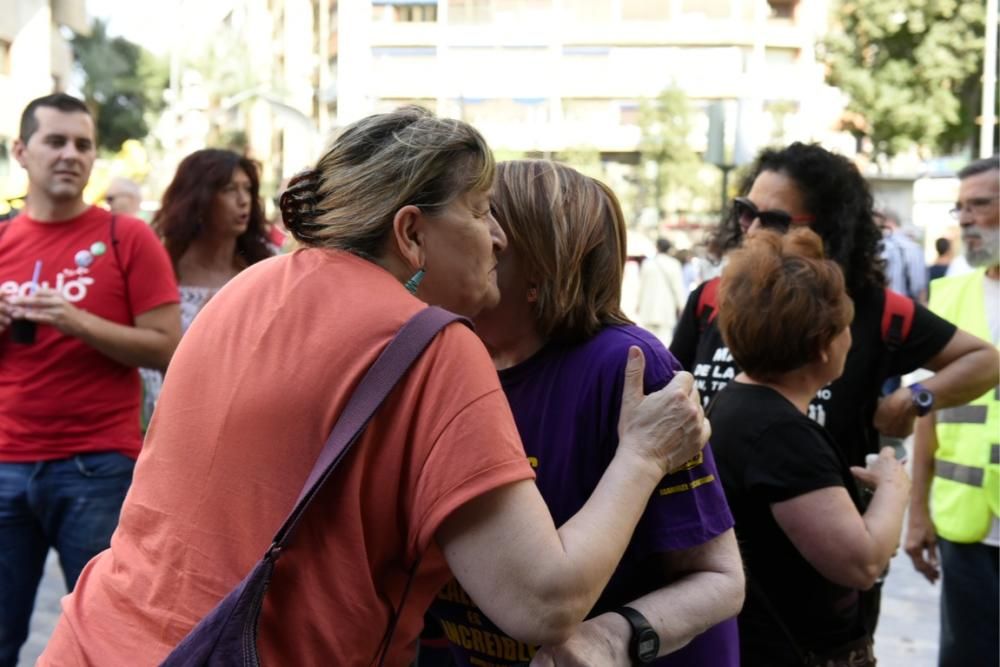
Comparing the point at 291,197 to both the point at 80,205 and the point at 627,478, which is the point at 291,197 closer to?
the point at 627,478

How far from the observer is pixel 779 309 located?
9.07ft

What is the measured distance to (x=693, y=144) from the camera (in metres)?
53.0

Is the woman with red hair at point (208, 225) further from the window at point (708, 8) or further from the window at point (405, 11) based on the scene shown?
the window at point (708, 8)

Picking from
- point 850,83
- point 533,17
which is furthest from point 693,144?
point 533,17

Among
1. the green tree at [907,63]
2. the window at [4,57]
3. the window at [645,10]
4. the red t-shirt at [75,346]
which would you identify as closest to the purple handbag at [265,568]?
the red t-shirt at [75,346]

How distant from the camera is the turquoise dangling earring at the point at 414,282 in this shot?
5.98ft

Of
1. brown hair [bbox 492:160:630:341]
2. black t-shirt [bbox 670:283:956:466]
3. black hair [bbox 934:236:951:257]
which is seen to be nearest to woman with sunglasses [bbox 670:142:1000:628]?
black t-shirt [bbox 670:283:956:466]

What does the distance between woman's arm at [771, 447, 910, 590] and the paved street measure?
324 cm

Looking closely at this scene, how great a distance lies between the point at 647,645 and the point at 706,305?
193 cm

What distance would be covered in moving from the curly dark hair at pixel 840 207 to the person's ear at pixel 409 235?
6.66ft

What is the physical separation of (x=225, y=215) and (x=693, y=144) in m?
49.6

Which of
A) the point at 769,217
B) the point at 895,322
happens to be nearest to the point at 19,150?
the point at 769,217

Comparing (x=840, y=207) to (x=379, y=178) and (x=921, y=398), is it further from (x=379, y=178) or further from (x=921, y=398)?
(x=379, y=178)

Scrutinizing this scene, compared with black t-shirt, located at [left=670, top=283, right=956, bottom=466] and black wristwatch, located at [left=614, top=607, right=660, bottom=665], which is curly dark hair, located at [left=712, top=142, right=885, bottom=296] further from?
black wristwatch, located at [left=614, top=607, right=660, bottom=665]
